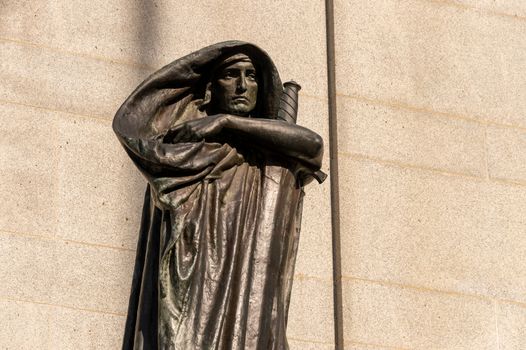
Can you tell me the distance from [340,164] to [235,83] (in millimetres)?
1734

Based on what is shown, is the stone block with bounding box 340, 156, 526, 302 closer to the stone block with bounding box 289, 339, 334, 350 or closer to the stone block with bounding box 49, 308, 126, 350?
the stone block with bounding box 289, 339, 334, 350

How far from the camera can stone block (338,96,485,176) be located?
27.2 ft

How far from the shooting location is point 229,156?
640cm

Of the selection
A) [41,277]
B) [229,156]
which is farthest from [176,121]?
[41,277]

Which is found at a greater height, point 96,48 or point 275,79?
point 96,48

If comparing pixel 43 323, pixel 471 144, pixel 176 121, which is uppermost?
pixel 471 144

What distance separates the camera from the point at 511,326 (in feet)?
26.6

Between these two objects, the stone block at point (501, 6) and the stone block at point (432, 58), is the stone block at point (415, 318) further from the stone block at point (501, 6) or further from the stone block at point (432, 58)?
the stone block at point (501, 6)

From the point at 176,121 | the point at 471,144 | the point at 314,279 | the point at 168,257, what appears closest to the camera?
the point at 168,257

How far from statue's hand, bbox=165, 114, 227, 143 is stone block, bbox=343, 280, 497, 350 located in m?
1.78

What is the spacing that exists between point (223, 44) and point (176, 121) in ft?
1.15

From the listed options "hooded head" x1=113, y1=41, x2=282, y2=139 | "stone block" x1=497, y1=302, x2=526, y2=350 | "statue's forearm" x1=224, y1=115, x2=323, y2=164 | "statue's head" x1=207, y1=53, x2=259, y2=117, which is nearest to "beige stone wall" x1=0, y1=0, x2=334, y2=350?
"stone block" x1=497, y1=302, x2=526, y2=350

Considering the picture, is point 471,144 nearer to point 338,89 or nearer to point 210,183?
point 338,89

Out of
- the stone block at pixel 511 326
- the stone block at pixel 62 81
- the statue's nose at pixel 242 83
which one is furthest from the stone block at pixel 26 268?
the stone block at pixel 511 326
